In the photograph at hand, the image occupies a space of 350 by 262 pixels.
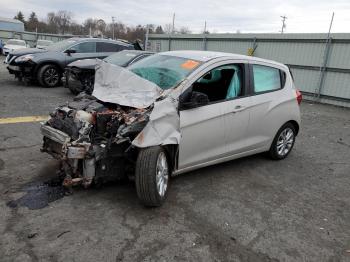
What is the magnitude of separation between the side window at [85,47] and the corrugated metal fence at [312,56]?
7.09m

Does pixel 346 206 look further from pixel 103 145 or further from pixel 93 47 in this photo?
pixel 93 47

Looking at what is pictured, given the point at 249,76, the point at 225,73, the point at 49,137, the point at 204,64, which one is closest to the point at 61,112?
the point at 49,137

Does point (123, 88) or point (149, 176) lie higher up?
point (123, 88)

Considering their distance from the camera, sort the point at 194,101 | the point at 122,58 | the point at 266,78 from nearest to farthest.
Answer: the point at 194,101 < the point at 266,78 < the point at 122,58

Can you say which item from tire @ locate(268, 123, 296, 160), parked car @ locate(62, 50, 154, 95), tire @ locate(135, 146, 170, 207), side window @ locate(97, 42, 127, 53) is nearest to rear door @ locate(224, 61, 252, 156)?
tire @ locate(268, 123, 296, 160)

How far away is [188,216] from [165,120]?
1.08 m

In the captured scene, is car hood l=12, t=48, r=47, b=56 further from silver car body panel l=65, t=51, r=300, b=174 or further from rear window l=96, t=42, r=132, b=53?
silver car body panel l=65, t=51, r=300, b=174

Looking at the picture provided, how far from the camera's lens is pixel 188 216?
3791 millimetres

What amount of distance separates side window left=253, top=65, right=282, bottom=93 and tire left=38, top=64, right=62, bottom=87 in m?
8.26

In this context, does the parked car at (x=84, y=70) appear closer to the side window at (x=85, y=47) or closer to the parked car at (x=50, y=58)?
the parked car at (x=50, y=58)

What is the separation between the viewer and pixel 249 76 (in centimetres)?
504

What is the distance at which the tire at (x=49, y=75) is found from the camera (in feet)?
37.3

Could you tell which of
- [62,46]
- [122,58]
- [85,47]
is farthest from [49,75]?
[122,58]

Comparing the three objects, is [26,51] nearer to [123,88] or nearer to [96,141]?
[123,88]
